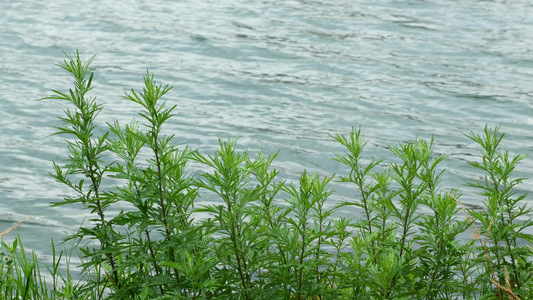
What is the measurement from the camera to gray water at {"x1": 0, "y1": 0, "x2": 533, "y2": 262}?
8.84 metres

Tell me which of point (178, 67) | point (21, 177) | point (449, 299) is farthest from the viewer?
point (178, 67)

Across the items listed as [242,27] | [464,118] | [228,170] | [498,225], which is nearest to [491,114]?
[464,118]

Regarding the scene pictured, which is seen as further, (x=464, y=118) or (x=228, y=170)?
(x=464, y=118)

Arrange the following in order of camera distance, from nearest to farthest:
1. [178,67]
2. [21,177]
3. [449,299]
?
[449,299]
[21,177]
[178,67]

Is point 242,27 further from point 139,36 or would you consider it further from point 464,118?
point 464,118

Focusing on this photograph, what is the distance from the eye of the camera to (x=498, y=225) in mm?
3633

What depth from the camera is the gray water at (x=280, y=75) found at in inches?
348

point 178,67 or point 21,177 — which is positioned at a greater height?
point 178,67

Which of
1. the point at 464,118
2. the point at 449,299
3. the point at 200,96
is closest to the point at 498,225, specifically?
the point at 449,299

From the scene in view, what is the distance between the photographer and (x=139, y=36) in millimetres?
13641

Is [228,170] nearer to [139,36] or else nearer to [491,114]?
[491,114]

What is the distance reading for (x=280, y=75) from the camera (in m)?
A: 11.7

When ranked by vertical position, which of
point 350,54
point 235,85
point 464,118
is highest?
point 350,54

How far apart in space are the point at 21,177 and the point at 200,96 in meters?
3.19
